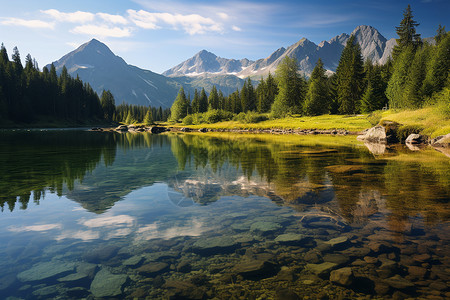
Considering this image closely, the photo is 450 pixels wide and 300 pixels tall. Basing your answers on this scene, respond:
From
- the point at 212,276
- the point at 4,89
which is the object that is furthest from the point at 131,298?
the point at 4,89

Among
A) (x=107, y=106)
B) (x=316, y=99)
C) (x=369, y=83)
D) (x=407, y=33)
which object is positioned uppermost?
(x=407, y=33)

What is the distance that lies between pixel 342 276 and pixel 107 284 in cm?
484

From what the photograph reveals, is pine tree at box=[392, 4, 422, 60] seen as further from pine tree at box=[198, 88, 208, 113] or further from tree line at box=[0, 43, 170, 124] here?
tree line at box=[0, 43, 170, 124]

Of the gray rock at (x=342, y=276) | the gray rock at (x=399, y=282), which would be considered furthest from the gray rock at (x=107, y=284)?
the gray rock at (x=399, y=282)

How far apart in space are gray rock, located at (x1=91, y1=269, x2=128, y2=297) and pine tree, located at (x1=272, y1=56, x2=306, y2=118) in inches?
3444

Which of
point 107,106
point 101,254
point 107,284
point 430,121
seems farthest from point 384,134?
point 107,106

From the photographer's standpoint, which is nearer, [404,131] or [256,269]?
[256,269]

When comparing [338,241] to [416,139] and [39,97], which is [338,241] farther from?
[39,97]

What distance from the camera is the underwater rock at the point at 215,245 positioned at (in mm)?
6531

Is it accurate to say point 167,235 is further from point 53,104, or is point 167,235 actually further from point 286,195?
point 53,104

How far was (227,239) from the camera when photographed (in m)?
7.15

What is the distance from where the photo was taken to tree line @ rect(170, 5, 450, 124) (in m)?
51.2

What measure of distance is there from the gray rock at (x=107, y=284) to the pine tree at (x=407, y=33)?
9478 cm

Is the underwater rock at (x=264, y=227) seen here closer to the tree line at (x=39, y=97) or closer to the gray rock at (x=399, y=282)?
the gray rock at (x=399, y=282)
